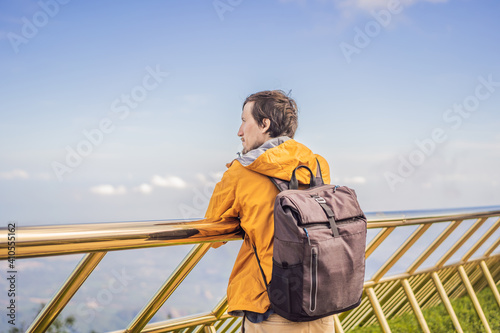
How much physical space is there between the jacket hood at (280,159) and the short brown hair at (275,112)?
0.36 ft

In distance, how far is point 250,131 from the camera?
6.11 feet

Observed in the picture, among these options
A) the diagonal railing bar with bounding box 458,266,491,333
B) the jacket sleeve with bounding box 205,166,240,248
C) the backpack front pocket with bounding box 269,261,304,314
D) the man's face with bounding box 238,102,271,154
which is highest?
the man's face with bounding box 238,102,271,154

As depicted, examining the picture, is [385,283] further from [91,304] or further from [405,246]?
[91,304]

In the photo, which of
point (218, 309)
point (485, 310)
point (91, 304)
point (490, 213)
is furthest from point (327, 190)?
point (485, 310)

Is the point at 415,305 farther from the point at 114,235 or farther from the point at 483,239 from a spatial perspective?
the point at 114,235

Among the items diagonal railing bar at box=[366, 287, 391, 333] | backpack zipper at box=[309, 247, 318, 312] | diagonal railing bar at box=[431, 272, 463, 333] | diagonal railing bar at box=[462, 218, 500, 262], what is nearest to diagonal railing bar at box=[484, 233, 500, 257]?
diagonal railing bar at box=[462, 218, 500, 262]

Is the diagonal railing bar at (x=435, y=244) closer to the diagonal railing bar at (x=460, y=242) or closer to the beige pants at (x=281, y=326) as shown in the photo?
the diagonal railing bar at (x=460, y=242)

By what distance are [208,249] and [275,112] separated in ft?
1.96

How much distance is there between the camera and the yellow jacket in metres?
1.60

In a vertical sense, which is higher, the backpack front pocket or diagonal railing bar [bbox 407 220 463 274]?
diagonal railing bar [bbox 407 220 463 274]

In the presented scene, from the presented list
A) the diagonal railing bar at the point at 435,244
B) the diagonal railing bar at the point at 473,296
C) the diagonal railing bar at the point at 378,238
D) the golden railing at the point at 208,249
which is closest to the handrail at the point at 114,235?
the golden railing at the point at 208,249

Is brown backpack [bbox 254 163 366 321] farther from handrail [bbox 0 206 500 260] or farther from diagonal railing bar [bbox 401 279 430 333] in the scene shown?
diagonal railing bar [bbox 401 279 430 333]

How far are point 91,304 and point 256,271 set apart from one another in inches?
24.6

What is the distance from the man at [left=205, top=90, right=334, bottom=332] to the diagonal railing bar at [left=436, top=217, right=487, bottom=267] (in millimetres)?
2417
